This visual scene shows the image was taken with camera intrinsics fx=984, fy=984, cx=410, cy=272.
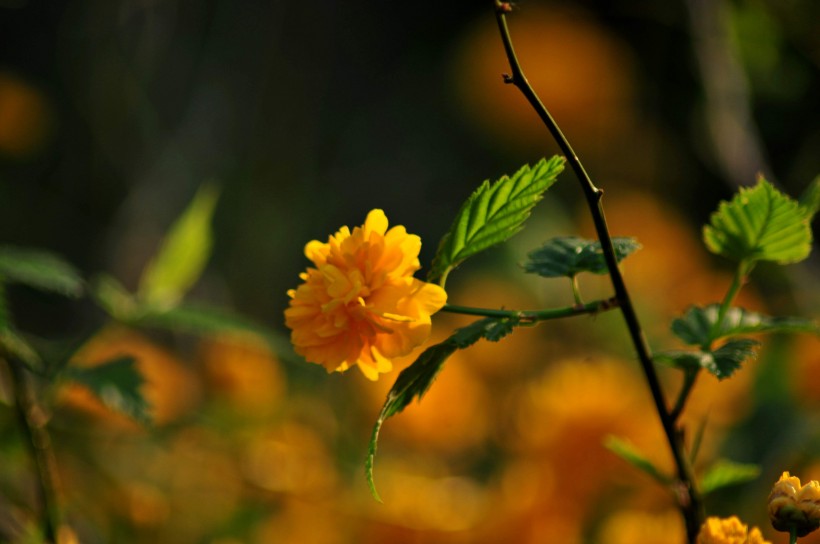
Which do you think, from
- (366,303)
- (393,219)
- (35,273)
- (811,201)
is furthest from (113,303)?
(393,219)

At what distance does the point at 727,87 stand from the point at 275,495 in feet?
2.57

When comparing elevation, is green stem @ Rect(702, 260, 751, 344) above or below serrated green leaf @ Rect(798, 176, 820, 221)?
below

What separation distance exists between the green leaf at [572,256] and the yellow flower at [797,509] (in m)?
0.11

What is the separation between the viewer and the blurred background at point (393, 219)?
77 centimetres

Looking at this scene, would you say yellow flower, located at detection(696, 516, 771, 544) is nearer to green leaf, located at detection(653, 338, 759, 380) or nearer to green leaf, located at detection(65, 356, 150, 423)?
green leaf, located at detection(653, 338, 759, 380)

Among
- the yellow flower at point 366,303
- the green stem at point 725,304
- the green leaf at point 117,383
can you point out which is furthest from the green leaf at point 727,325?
the green leaf at point 117,383

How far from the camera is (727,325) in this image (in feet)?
1.38

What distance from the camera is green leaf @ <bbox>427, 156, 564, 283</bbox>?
1.25ft

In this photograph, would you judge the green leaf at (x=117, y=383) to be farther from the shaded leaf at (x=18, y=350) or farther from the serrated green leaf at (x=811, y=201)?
the serrated green leaf at (x=811, y=201)

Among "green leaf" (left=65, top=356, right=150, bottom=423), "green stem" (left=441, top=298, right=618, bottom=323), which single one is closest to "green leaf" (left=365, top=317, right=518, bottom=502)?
"green stem" (left=441, top=298, right=618, bottom=323)

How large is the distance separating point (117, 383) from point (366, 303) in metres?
0.26

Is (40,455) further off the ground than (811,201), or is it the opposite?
(811,201)

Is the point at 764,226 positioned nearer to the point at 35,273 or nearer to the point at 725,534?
the point at 725,534

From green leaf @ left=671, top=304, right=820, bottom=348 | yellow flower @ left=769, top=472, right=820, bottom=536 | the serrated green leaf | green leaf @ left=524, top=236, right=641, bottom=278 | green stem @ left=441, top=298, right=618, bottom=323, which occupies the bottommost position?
yellow flower @ left=769, top=472, right=820, bottom=536
